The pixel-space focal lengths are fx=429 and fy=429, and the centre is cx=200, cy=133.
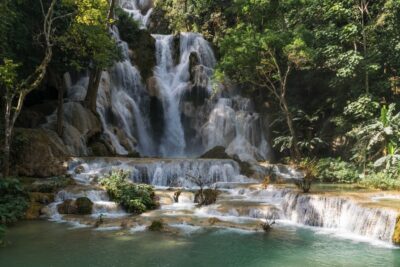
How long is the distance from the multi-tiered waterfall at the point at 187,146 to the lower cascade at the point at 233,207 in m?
0.03

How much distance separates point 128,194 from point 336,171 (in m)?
11.7

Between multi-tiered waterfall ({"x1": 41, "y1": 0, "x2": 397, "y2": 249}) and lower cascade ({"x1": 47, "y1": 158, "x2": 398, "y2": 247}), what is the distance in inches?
1.3

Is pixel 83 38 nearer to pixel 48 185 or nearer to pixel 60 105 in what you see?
pixel 60 105

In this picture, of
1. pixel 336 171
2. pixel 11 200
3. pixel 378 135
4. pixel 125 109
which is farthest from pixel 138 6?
pixel 11 200

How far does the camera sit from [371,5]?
978 inches

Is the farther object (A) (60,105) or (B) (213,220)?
(A) (60,105)

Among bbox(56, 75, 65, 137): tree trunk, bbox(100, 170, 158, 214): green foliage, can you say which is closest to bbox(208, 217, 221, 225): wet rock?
bbox(100, 170, 158, 214): green foliage

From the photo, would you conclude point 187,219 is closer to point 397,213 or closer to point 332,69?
point 397,213

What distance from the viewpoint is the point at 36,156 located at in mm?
19656

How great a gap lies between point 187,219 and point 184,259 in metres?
3.79

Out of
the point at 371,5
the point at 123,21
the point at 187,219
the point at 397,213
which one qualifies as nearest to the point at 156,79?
the point at 123,21

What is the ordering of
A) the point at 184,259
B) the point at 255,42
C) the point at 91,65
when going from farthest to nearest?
the point at 91,65, the point at 255,42, the point at 184,259

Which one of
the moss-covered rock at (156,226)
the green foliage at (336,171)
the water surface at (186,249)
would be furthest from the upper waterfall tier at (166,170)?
the water surface at (186,249)

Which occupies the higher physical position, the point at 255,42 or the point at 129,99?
the point at 255,42
